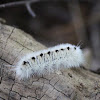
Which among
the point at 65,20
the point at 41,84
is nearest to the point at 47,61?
the point at 41,84

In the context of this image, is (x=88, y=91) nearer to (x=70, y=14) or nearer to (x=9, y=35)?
(x=9, y=35)

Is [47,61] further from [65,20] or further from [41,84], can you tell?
[65,20]

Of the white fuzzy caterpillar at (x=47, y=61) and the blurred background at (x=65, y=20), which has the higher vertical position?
the blurred background at (x=65, y=20)

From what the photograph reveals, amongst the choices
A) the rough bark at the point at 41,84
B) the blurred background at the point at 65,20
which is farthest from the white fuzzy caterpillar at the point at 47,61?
the blurred background at the point at 65,20

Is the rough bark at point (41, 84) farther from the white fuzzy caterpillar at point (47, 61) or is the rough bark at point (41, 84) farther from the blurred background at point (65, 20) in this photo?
the blurred background at point (65, 20)

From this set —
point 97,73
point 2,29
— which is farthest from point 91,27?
point 2,29

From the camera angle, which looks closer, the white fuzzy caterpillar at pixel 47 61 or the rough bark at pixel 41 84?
the rough bark at pixel 41 84

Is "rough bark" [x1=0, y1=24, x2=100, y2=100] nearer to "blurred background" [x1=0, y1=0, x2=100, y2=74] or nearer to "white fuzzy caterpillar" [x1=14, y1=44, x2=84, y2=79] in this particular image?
"white fuzzy caterpillar" [x1=14, y1=44, x2=84, y2=79]
